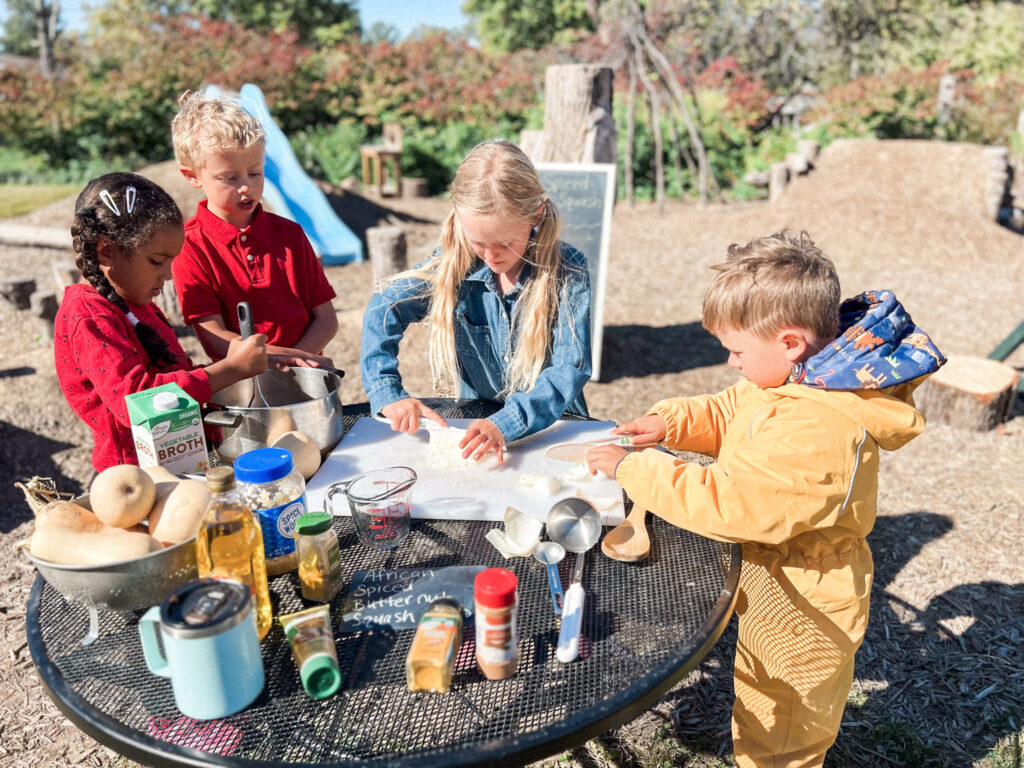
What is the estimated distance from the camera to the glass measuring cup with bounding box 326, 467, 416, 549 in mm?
1662

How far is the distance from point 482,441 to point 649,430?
44 cm

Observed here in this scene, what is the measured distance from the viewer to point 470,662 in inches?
50.6

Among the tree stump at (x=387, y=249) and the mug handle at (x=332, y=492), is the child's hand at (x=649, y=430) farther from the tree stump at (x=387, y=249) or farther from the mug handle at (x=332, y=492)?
the tree stump at (x=387, y=249)

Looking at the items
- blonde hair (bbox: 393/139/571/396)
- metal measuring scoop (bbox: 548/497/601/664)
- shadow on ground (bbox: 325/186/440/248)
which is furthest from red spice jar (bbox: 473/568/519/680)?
shadow on ground (bbox: 325/186/440/248)

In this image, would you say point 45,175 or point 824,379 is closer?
point 824,379

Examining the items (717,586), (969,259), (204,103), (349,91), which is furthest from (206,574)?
(349,91)

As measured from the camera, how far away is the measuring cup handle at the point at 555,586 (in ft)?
4.66

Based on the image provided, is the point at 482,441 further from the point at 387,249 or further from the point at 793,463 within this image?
the point at 387,249

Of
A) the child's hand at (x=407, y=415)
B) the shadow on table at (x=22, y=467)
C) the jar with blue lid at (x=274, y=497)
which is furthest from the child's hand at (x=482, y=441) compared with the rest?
the shadow on table at (x=22, y=467)

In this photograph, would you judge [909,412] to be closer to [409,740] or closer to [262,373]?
[409,740]

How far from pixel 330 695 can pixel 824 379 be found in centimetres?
116

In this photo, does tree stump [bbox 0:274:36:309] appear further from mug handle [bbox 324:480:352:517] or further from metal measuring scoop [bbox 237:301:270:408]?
mug handle [bbox 324:480:352:517]

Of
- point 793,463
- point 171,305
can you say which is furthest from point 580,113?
point 793,463

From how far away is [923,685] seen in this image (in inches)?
104
